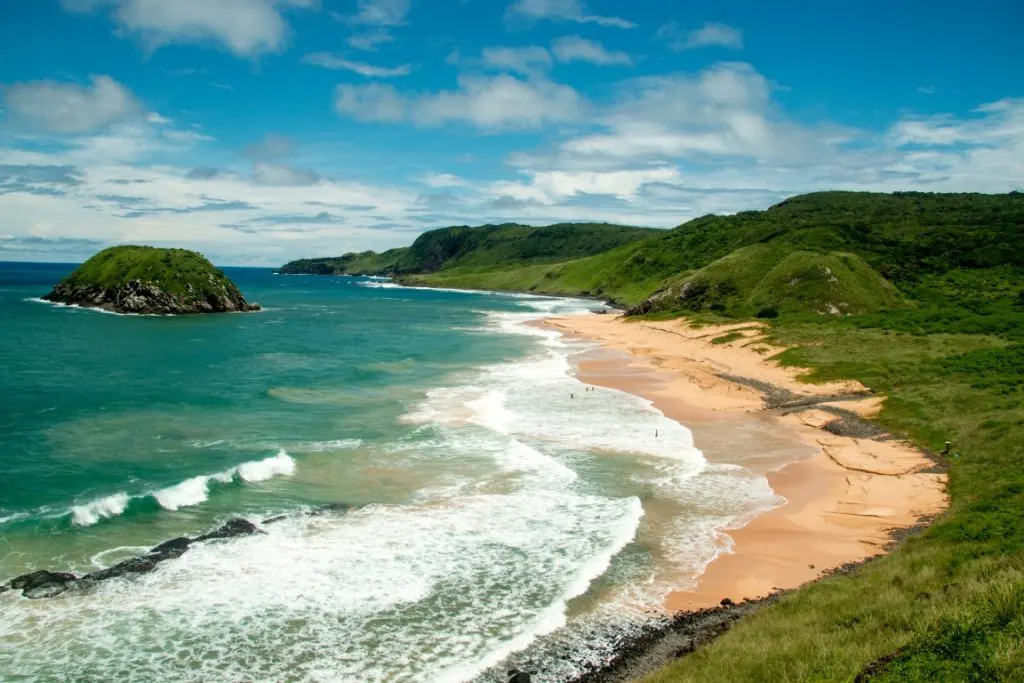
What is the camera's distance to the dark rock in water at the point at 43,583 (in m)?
15.9

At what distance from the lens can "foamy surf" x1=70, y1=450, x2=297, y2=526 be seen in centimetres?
2092

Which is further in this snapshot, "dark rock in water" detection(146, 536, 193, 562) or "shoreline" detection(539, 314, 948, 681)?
"dark rock in water" detection(146, 536, 193, 562)

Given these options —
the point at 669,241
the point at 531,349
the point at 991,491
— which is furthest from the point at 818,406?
the point at 669,241

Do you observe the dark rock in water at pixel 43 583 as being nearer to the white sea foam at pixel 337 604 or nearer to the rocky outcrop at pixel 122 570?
the rocky outcrop at pixel 122 570

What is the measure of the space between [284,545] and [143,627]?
185 inches

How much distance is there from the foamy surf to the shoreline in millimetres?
15852

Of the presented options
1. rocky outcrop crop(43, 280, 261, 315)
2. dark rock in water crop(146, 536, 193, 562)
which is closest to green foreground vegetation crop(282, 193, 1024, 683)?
dark rock in water crop(146, 536, 193, 562)

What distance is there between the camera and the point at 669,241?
166m

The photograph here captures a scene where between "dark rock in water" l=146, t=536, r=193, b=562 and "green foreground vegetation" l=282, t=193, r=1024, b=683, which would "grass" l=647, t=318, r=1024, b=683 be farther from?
"dark rock in water" l=146, t=536, r=193, b=562

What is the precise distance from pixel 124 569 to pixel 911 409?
109 feet

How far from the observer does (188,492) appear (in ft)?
75.9

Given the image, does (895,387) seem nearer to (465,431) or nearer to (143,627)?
(465,431)

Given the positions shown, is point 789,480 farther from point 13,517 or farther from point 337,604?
point 13,517

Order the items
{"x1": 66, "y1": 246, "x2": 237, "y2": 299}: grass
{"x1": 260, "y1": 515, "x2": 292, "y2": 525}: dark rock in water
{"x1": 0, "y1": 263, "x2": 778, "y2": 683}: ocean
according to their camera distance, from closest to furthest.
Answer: {"x1": 0, "y1": 263, "x2": 778, "y2": 683}: ocean
{"x1": 260, "y1": 515, "x2": 292, "y2": 525}: dark rock in water
{"x1": 66, "y1": 246, "x2": 237, "y2": 299}: grass
